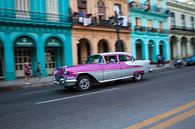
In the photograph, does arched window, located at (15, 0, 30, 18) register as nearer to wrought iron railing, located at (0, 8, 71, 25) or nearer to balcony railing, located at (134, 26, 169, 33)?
wrought iron railing, located at (0, 8, 71, 25)

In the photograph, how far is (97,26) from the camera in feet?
97.6

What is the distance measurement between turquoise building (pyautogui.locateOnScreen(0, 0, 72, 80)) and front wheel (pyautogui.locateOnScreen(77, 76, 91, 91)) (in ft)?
38.5

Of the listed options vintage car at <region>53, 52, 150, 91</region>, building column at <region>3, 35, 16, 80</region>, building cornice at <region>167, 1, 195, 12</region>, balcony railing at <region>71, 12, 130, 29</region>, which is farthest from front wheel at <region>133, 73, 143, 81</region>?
building cornice at <region>167, 1, 195, 12</region>

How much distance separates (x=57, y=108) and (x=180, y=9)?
3929cm

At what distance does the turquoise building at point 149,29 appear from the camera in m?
35.2

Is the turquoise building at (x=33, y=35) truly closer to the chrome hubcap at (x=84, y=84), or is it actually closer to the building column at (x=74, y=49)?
the building column at (x=74, y=49)

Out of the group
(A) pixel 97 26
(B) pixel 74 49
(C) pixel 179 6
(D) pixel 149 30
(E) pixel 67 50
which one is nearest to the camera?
(E) pixel 67 50

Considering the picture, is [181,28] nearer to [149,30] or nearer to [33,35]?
[149,30]

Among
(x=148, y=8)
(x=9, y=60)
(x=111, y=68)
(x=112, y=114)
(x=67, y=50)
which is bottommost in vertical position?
(x=112, y=114)

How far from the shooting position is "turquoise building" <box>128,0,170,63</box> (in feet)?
115

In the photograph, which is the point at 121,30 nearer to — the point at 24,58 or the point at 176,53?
the point at 24,58

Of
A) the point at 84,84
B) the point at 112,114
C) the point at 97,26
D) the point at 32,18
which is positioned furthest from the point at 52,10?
the point at 112,114

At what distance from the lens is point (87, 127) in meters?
5.86

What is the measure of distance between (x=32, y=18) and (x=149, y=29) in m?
18.4
